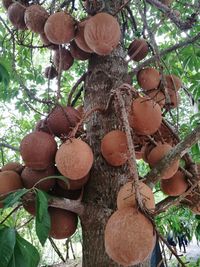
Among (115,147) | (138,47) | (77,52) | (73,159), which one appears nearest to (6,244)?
(73,159)

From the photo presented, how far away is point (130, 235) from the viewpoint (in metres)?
0.79

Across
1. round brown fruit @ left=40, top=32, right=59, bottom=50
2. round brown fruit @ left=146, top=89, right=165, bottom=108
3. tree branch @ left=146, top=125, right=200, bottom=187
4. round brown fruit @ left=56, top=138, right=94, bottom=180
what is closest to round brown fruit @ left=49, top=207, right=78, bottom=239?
round brown fruit @ left=56, top=138, right=94, bottom=180

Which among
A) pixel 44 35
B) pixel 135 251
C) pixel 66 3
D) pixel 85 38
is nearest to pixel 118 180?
pixel 135 251

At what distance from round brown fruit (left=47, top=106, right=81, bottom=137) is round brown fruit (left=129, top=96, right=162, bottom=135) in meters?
0.19

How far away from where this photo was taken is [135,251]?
0.79 metres

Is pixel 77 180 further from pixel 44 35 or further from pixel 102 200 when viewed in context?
pixel 44 35

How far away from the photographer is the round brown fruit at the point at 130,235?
786 millimetres

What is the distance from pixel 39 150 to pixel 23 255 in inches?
12.8

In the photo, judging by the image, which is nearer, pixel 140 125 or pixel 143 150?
pixel 140 125

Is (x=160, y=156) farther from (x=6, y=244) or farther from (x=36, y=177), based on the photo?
(x=6, y=244)

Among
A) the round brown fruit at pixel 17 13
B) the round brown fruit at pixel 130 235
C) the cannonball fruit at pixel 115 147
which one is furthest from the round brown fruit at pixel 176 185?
the round brown fruit at pixel 17 13

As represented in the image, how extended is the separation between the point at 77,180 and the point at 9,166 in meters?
0.27

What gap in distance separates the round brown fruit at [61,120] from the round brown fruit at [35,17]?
476 mm

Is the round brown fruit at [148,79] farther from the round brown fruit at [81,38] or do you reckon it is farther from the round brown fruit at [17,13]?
the round brown fruit at [17,13]
